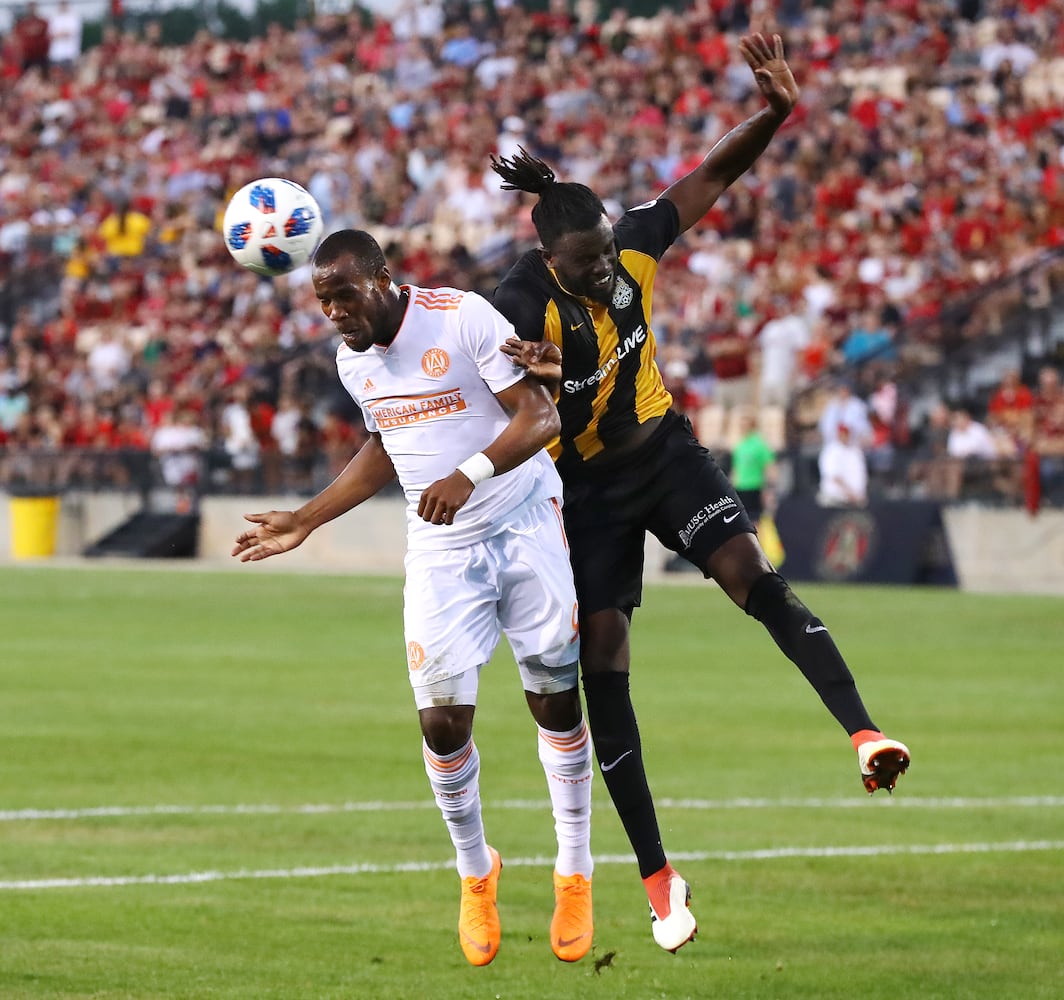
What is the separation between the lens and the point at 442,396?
24.7ft

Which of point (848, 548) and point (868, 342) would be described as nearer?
point (848, 548)

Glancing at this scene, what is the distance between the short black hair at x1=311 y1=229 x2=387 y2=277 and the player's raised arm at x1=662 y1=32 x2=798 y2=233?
1567 mm

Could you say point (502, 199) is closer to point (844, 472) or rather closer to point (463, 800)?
point (844, 472)

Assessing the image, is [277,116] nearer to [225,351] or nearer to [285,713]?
[225,351]

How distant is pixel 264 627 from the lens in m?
22.1

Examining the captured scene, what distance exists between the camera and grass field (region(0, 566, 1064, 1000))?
8.02 meters

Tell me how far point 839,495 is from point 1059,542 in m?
2.80

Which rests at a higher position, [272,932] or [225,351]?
[272,932]

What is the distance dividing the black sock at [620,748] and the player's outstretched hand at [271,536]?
124 centimetres

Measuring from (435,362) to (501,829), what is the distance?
4.14 meters

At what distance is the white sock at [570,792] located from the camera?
798 cm

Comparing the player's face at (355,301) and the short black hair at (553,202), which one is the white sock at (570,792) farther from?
the short black hair at (553,202)

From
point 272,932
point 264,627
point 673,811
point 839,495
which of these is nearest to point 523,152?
point 272,932

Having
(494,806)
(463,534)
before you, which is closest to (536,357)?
(463,534)
